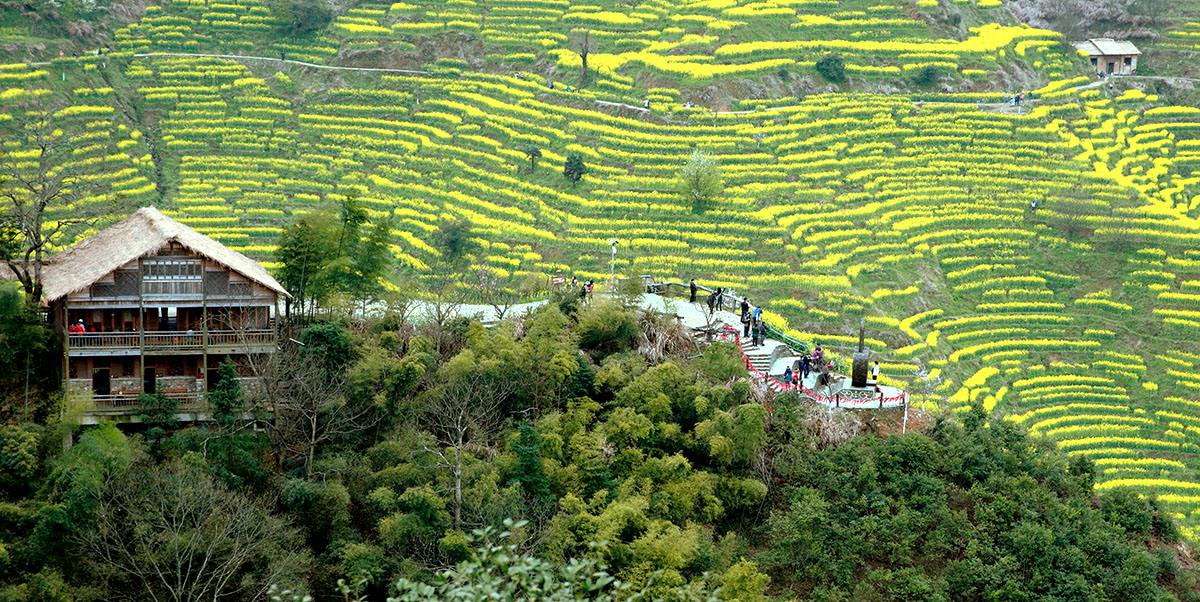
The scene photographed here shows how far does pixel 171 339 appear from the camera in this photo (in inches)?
1435

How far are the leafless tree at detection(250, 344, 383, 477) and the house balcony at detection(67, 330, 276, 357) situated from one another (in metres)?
0.49

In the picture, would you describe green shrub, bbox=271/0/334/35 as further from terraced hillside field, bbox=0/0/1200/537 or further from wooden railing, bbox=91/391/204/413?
wooden railing, bbox=91/391/204/413

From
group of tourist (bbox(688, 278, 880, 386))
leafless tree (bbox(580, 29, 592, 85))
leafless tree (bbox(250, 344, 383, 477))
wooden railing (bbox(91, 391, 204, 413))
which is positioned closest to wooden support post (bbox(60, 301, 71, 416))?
wooden railing (bbox(91, 391, 204, 413))

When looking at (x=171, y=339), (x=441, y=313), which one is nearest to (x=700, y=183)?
(x=441, y=313)

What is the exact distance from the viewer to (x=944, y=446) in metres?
39.0

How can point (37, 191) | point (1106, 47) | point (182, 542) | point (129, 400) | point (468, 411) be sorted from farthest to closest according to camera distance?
point (1106, 47) < point (37, 191) < point (468, 411) < point (129, 400) < point (182, 542)

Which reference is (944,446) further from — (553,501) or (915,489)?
(553,501)

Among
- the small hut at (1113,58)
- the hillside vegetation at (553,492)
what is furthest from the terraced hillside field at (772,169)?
the hillside vegetation at (553,492)

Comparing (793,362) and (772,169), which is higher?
(772,169)

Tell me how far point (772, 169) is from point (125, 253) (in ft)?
114

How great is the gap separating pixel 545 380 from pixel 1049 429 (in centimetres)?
2059

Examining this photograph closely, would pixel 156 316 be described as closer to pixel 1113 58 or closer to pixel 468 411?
pixel 468 411

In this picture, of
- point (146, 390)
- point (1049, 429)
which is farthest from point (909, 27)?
point (146, 390)

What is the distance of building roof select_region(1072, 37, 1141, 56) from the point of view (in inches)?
3031
